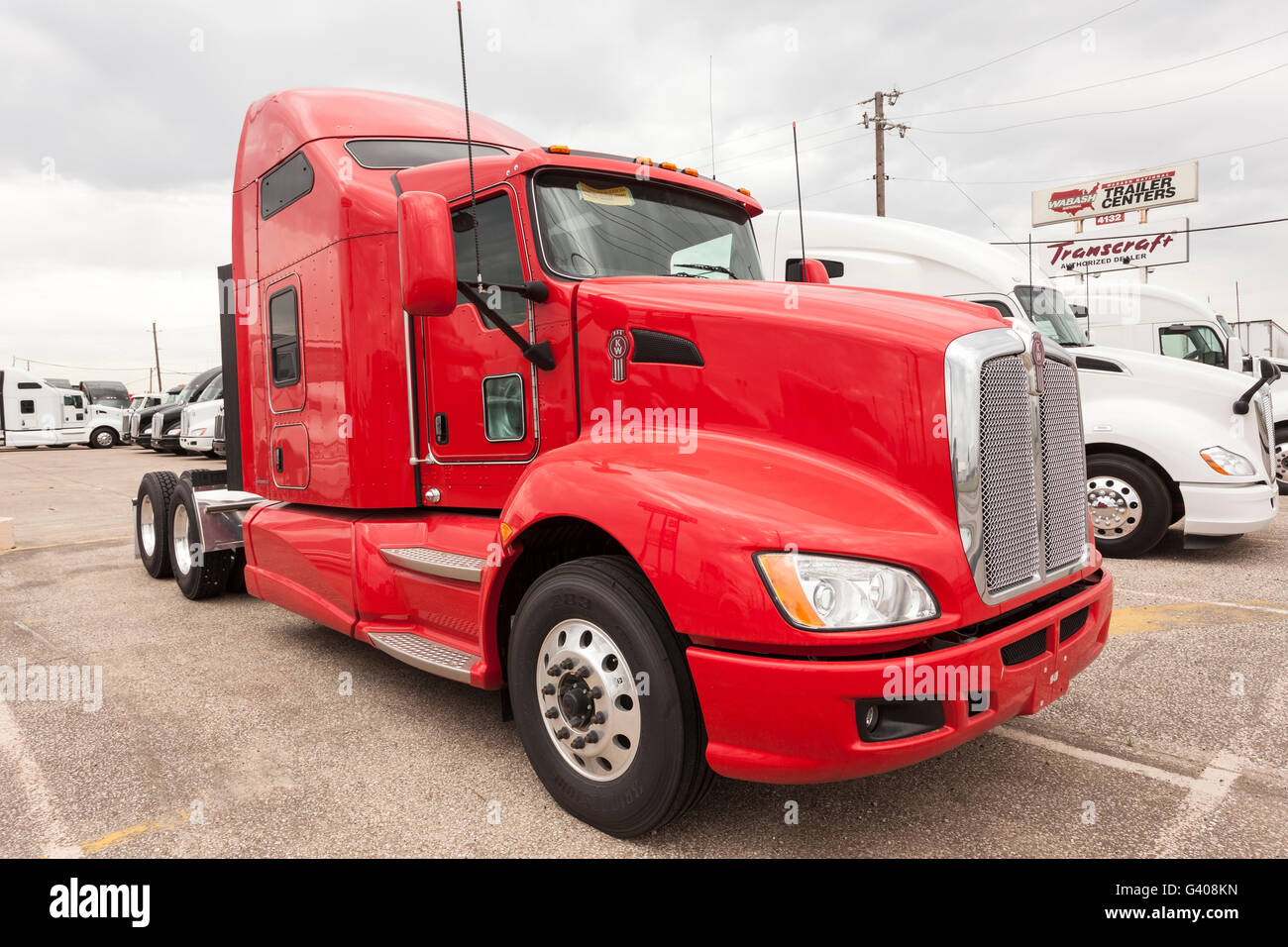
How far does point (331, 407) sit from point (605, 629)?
2.52 m

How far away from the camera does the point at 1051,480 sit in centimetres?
313

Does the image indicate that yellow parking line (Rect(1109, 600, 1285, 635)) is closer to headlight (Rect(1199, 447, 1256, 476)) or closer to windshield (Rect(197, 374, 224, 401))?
headlight (Rect(1199, 447, 1256, 476))

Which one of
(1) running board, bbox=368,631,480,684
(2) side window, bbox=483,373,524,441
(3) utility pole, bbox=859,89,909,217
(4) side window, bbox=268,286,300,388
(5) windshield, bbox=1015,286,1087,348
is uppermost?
(3) utility pole, bbox=859,89,909,217

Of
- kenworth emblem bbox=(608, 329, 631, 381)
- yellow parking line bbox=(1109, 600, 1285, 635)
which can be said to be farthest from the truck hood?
yellow parking line bbox=(1109, 600, 1285, 635)

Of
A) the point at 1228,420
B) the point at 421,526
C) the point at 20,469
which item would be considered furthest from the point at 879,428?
the point at 20,469

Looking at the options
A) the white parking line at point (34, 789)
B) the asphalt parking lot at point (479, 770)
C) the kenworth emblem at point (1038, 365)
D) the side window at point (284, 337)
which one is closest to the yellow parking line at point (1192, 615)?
the asphalt parking lot at point (479, 770)

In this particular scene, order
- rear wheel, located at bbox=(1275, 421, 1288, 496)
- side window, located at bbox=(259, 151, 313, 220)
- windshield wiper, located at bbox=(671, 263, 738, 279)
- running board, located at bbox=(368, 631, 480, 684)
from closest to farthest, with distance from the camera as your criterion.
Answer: running board, located at bbox=(368, 631, 480, 684) < windshield wiper, located at bbox=(671, 263, 738, 279) < side window, located at bbox=(259, 151, 313, 220) < rear wheel, located at bbox=(1275, 421, 1288, 496)

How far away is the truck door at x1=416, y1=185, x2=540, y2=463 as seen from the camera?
3760mm

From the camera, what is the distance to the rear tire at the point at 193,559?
6641 millimetres

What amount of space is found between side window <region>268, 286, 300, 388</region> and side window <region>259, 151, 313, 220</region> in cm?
54

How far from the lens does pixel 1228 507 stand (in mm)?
7156

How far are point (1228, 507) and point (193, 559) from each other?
8496 millimetres

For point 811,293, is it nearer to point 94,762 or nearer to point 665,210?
point 665,210

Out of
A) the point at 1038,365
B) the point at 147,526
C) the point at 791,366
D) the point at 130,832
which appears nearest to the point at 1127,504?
the point at 1038,365
